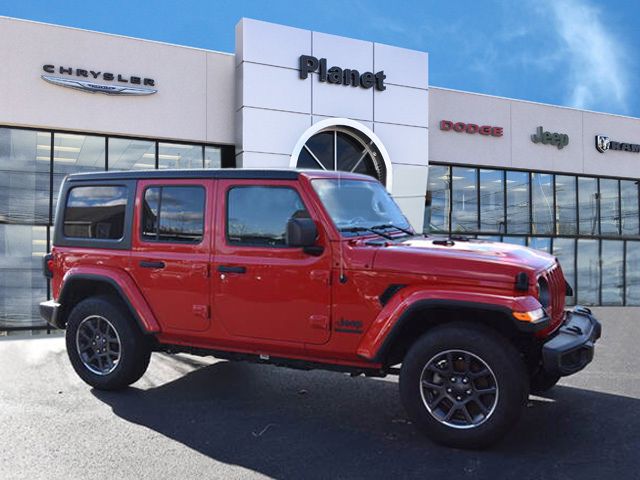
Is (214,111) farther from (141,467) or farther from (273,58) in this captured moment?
(141,467)

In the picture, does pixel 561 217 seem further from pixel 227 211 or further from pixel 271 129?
pixel 227 211

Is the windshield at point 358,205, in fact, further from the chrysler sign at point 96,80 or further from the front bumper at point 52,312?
the chrysler sign at point 96,80

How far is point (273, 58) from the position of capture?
15.9 metres

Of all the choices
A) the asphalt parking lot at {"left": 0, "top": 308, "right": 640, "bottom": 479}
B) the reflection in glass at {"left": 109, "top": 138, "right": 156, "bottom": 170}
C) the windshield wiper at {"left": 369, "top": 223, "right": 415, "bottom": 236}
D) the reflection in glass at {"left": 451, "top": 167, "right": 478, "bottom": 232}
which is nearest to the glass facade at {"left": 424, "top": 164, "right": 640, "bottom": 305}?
the reflection in glass at {"left": 451, "top": 167, "right": 478, "bottom": 232}

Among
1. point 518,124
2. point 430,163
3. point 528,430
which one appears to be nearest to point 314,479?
point 528,430

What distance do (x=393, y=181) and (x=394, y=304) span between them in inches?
522

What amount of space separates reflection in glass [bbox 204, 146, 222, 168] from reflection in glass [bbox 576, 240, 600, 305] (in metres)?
13.4

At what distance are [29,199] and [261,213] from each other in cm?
1083

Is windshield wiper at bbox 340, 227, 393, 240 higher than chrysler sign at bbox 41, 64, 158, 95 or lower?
lower

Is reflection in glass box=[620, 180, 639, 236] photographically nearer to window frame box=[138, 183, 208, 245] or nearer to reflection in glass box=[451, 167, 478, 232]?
reflection in glass box=[451, 167, 478, 232]

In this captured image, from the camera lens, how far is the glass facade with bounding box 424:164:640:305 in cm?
1975

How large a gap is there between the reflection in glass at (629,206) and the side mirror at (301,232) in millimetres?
21650

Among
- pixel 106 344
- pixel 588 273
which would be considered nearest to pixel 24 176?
pixel 106 344

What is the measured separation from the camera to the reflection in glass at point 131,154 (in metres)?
15.0
